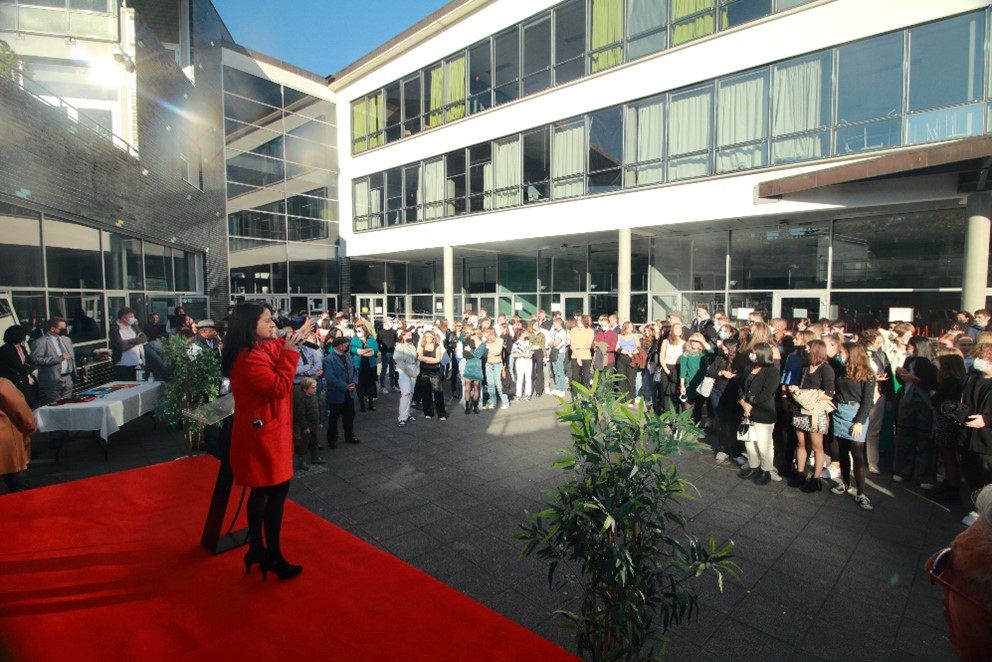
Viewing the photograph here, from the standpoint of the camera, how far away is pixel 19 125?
7.76m

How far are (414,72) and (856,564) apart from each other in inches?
807

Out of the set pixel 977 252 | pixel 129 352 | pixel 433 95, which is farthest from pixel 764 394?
pixel 433 95

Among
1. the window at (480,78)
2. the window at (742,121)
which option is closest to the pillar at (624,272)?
the window at (742,121)

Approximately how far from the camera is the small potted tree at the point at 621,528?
6.76 ft

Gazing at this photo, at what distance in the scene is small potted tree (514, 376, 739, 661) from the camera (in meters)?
2.06

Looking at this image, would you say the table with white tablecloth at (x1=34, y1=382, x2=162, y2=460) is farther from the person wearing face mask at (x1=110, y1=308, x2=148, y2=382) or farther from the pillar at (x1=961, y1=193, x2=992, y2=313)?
the pillar at (x1=961, y1=193, x2=992, y2=313)

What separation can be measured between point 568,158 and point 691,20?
182 inches

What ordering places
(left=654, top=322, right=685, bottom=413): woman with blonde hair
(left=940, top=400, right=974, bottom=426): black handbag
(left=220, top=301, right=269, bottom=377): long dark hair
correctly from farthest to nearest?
(left=654, top=322, right=685, bottom=413): woman with blonde hair < (left=940, top=400, right=974, bottom=426): black handbag < (left=220, top=301, right=269, bottom=377): long dark hair

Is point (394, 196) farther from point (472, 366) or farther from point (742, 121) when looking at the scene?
point (742, 121)

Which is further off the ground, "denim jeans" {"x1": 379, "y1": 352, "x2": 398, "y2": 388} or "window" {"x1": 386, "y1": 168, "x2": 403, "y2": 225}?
"window" {"x1": 386, "y1": 168, "x2": 403, "y2": 225}

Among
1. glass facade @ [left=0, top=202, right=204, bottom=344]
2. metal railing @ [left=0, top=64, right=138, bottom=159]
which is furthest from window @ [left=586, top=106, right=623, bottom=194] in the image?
glass facade @ [left=0, top=202, right=204, bottom=344]

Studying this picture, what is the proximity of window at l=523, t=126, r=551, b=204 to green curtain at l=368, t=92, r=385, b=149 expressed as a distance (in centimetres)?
831

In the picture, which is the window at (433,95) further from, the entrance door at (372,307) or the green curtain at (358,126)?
the entrance door at (372,307)

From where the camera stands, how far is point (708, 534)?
14.5 feet
